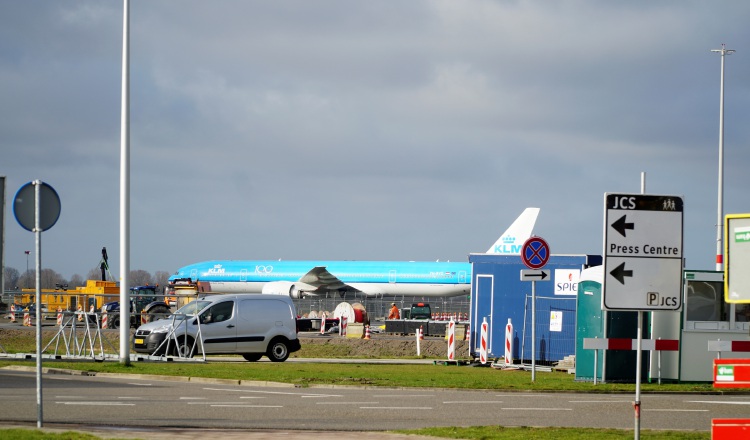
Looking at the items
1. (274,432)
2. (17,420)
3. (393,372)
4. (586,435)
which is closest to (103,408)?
(17,420)

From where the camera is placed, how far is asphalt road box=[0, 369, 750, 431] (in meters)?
12.9

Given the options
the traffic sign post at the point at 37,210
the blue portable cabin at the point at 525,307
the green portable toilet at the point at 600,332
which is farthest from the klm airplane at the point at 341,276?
the traffic sign post at the point at 37,210

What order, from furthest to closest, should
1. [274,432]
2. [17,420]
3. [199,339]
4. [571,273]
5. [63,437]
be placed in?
[571,273] → [199,339] → [17,420] → [274,432] → [63,437]

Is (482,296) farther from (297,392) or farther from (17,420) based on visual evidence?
(17,420)

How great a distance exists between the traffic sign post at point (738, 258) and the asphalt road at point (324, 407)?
499cm

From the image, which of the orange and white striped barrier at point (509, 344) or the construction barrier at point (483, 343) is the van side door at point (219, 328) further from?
the orange and white striped barrier at point (509, 344)

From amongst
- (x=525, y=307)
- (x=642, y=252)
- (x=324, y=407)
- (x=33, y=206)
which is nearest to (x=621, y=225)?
(x=642, y=252)

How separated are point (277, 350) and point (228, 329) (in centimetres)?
148

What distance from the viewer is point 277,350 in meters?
26.8

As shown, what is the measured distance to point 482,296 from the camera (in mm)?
29469

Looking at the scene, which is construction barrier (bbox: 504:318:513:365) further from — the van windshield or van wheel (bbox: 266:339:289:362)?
the van windshield

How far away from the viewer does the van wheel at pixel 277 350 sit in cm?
2678

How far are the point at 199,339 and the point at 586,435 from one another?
15655 mm

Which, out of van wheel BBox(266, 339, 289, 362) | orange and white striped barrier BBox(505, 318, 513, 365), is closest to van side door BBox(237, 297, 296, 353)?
van wheel BBox(266, 339, 289, 362)
